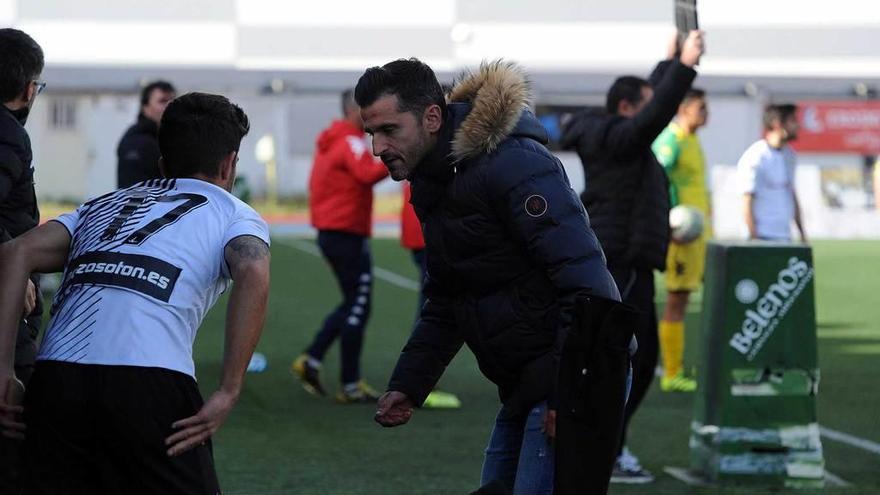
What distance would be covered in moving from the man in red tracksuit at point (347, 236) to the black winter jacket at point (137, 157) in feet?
5.86

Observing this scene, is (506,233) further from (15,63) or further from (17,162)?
(15,63)

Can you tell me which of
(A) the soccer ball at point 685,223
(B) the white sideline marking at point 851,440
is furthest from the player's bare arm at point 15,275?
(A) the soccer ball at point 685,223

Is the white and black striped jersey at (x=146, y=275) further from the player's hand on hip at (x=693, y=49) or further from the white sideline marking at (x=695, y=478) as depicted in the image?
the white sideline marking at (x=695, y=478)

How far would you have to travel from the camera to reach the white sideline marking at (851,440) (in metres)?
8.68

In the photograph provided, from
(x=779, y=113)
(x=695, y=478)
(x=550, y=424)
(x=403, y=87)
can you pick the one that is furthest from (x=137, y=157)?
(x=779, y=113)

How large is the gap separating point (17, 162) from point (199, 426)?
4.55 ft

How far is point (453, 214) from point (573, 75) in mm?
35365

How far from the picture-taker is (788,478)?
756cm

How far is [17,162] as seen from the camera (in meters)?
4.98

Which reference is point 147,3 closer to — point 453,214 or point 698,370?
point 698,370

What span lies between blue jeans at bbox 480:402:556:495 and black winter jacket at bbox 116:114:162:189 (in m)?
4.35

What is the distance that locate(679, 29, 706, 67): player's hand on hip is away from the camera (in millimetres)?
6527

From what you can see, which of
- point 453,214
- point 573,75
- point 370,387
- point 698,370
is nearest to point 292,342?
point 370,387

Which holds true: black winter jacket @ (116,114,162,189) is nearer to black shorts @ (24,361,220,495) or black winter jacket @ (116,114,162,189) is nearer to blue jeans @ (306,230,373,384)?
blue jeans @ (306,230,373,384)
